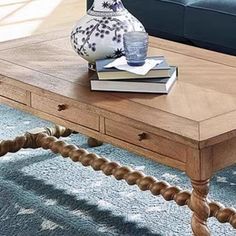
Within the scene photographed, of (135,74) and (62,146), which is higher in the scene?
(135,74)

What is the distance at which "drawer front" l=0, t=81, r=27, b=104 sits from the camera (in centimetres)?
201

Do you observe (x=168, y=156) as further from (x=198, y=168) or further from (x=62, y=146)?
(x=62, y=146)

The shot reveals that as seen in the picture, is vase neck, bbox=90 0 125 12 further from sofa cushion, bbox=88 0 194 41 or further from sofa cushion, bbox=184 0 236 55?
sofa cushion, bbox=88 0 194 41

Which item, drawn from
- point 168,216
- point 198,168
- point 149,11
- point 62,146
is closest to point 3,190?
point 62,146

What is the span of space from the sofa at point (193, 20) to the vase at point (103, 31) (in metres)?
0.81

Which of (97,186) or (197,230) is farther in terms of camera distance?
(97,186)

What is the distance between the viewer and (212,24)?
2.82 m

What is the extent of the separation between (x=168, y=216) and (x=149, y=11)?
121 cm

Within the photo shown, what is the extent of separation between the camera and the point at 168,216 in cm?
207

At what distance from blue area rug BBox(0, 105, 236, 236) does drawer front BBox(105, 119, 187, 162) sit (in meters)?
0.36

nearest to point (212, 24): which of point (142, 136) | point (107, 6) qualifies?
point (107, 6)

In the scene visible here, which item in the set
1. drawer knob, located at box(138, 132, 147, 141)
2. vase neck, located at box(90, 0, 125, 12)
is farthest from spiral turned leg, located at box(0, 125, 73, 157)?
drawer knob, located at box(138, 132, 147, 141)

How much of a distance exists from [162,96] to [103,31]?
0.29 metres

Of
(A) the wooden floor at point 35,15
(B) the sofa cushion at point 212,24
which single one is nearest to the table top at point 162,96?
(B) the sofa cushion at point 212,24
